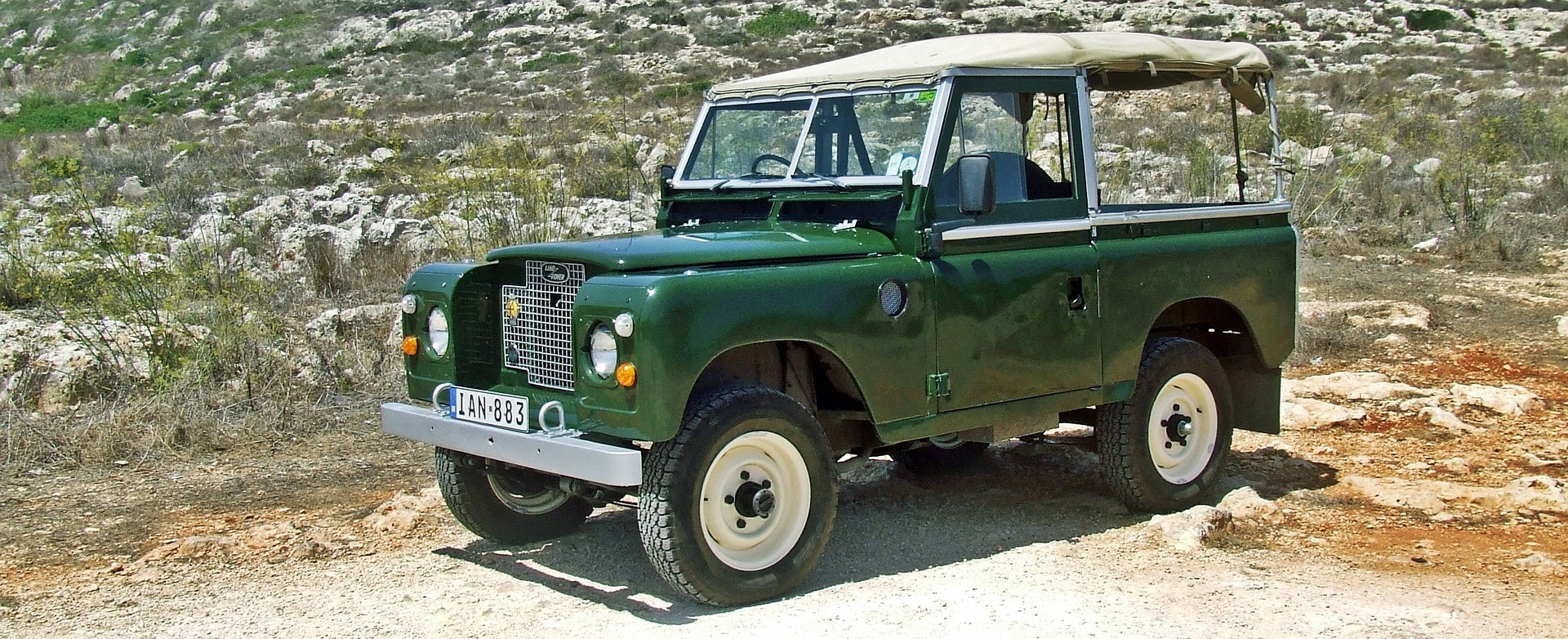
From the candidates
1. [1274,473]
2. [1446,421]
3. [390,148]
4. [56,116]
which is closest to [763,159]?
[1274,473]

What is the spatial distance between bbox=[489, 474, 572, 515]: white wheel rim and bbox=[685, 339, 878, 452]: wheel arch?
1158 millimetres

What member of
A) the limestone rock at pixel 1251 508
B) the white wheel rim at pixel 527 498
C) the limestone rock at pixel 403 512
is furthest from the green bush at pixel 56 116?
the limestone rock at pixel 1251 508

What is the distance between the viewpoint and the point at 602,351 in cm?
525

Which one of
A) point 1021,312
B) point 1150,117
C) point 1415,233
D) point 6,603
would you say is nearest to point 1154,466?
point 1021,312

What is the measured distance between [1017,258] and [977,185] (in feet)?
1.51

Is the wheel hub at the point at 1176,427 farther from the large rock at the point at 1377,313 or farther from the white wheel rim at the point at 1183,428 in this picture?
the large rock at the point at 1377,313

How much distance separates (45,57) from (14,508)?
45690 mm

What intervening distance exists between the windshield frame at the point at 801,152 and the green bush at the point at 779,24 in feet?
117

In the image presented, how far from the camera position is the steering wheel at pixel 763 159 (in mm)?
6652

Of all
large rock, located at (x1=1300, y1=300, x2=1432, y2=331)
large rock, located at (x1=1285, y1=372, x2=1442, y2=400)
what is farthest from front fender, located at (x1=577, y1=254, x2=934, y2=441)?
large rock, located at (x1=1300, y1=300, x2=1432, y2=331)

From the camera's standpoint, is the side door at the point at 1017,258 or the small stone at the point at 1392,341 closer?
the side door at the point at 1017,258

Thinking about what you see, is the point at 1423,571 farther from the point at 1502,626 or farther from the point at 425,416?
the point at 425,416

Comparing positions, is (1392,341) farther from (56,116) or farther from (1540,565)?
(56,116)

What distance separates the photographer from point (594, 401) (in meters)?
5.28
